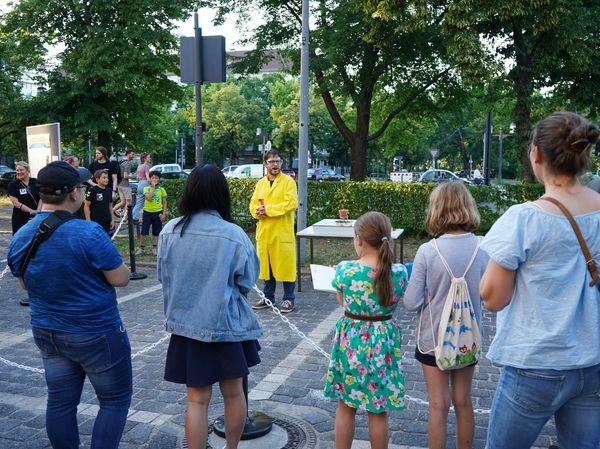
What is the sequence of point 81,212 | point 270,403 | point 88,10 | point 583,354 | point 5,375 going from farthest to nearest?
point 88,10
point 81,212
point 5,375
point 270,403
point 583,354

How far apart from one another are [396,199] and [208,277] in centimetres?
1121

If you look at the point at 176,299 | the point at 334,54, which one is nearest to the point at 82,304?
the point at 176,299

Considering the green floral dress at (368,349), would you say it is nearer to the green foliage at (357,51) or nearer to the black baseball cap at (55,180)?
the black baseball cap at (55,180)

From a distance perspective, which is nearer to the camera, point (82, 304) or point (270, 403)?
point (82, 304)

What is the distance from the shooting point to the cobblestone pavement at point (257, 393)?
401cm

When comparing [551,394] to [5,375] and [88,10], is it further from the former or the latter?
[88,10]

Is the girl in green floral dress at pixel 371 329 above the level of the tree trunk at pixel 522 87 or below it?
below

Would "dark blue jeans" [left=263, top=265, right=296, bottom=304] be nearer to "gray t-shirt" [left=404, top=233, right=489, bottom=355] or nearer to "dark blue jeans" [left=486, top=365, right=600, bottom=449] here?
"gray t-shirt" [left=404, top=233, right=489, bottom=355]

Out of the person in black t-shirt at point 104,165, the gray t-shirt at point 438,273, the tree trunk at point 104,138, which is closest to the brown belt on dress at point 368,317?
the gray t-shirt at point 438,273

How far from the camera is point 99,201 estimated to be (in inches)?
395

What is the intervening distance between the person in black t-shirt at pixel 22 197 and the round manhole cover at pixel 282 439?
19.6 ft

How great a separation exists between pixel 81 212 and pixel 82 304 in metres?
7.41

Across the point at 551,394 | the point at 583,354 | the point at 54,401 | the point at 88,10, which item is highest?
the point at 88,10

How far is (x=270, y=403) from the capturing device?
4621mm
